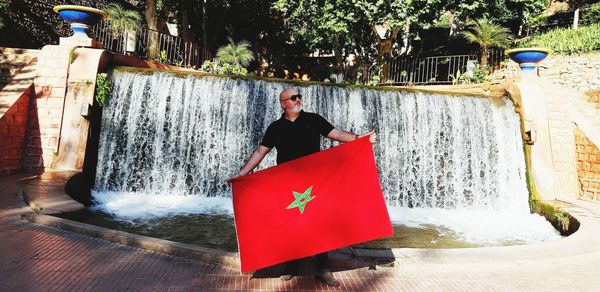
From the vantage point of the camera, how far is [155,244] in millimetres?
4484

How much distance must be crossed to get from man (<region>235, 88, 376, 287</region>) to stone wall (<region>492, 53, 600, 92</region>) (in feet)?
49.7

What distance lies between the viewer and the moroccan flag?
3.68 m

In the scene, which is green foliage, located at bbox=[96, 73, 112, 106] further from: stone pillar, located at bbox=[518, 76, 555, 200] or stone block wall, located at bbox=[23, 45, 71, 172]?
stone pillar, located at bbox=[518, 76, 555, 200]

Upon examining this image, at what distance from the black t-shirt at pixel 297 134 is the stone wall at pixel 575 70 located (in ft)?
49.8

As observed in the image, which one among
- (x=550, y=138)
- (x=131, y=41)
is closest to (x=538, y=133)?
(x=550, y=138)

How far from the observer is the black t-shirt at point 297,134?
3766mm

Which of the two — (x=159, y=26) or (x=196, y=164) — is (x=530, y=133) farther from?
(x=159, y=26)

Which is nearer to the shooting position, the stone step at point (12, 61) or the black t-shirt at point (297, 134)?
the black t-shirt at point (297, 134)

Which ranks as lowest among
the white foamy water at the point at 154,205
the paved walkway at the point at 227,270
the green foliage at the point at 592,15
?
the paved walkway at the point at 227,270

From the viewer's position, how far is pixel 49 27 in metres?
15.9

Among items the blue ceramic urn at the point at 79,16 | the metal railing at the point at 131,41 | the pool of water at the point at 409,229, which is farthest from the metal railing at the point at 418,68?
the blue ceramic urn at the point at 79,16

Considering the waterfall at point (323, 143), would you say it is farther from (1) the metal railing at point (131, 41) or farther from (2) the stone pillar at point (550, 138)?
(1) the metal railing at point (131, 41)

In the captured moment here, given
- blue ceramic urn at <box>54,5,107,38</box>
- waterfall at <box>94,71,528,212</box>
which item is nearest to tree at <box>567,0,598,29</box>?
waterfall at <box>94,71,528,212</box>

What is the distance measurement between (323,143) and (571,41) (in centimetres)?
1489
